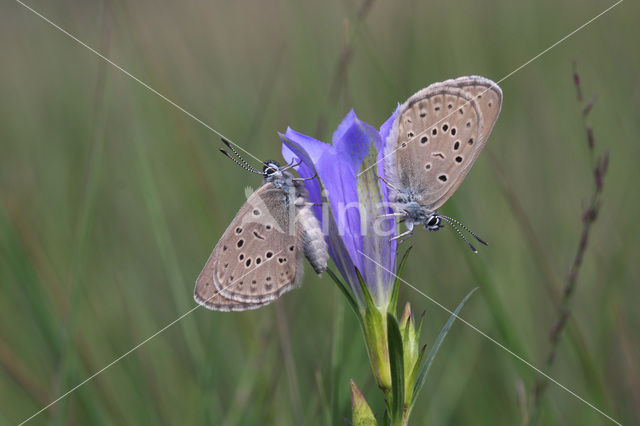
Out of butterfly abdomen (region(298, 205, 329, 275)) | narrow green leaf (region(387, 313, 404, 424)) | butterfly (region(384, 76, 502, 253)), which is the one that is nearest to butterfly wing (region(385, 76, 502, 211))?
Answer: butterfly (region(384, 76, 502, 253))

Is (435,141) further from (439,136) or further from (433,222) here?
(433,222)

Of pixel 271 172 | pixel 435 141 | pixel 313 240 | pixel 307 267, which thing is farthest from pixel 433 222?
pixel 307 267

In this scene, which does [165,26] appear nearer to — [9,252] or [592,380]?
[9,252]

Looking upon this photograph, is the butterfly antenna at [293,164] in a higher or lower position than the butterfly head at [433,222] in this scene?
higher

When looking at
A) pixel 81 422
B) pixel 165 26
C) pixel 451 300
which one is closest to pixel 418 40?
pixel 451 300

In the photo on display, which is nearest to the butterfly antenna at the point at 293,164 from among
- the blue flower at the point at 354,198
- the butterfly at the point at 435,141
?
the blue flower at the point at 354,198

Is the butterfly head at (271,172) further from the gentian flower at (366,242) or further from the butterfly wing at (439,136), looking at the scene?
the butterfly wing at (439,136)

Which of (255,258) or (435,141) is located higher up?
(435,141)

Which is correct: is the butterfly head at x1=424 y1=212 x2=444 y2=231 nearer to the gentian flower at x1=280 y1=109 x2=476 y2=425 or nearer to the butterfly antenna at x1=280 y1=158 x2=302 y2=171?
the gentian flower at x1=280 y1=109 x2=476 y2=425
